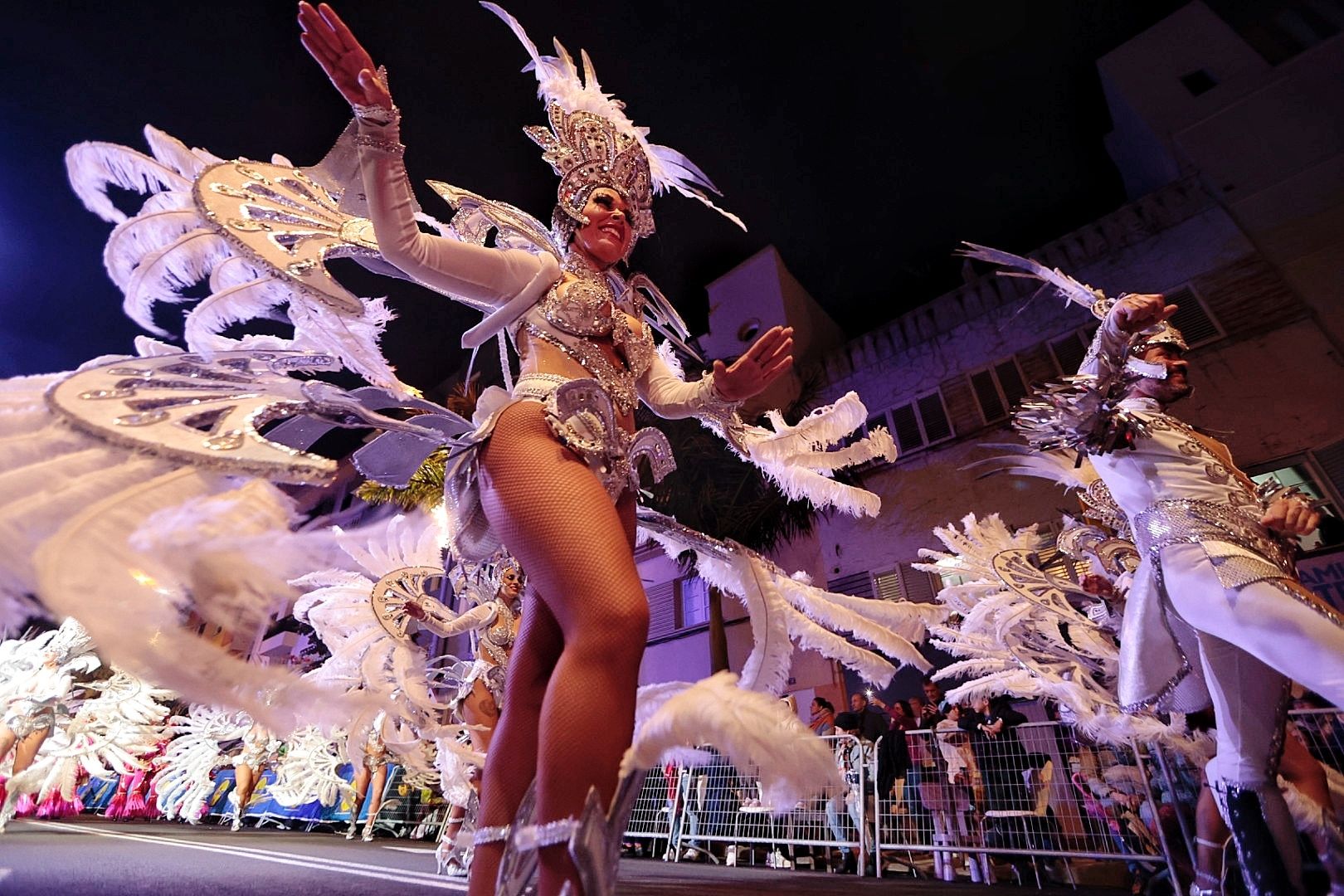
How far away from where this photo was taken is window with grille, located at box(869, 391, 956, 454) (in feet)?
36.6

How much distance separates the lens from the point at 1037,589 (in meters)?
3.84

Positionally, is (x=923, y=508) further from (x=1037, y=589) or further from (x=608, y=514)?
(x=608, y=514)

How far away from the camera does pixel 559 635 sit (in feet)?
5.18

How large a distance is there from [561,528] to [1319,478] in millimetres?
10713

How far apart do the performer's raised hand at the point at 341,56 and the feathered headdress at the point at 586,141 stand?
63cm

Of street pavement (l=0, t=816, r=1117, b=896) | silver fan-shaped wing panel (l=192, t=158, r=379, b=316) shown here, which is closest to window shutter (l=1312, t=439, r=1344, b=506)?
street pavement (l=0, t=816, r=1117, b=896)

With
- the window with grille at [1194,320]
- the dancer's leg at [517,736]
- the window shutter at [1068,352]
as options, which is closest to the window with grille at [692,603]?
the window shutter at [1068,352]

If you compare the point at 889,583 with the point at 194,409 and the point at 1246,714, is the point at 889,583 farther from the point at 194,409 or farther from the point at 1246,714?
the point at 194,409

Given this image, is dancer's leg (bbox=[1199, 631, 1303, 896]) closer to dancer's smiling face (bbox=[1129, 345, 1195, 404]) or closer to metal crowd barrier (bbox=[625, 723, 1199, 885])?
dancer's smiling face (bbox=[1129, 345, 1195, 404])

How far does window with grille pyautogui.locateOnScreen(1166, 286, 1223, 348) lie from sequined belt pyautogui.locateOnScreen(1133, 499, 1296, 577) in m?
9.02

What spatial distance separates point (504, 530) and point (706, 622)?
447 inches

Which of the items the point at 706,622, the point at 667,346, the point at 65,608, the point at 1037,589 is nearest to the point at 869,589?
the point at 706,622

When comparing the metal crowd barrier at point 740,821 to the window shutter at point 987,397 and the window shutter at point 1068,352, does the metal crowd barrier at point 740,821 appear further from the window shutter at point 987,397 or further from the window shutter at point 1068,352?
the window shutter at point 1068,352

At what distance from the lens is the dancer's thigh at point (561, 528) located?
1264 millimetres
